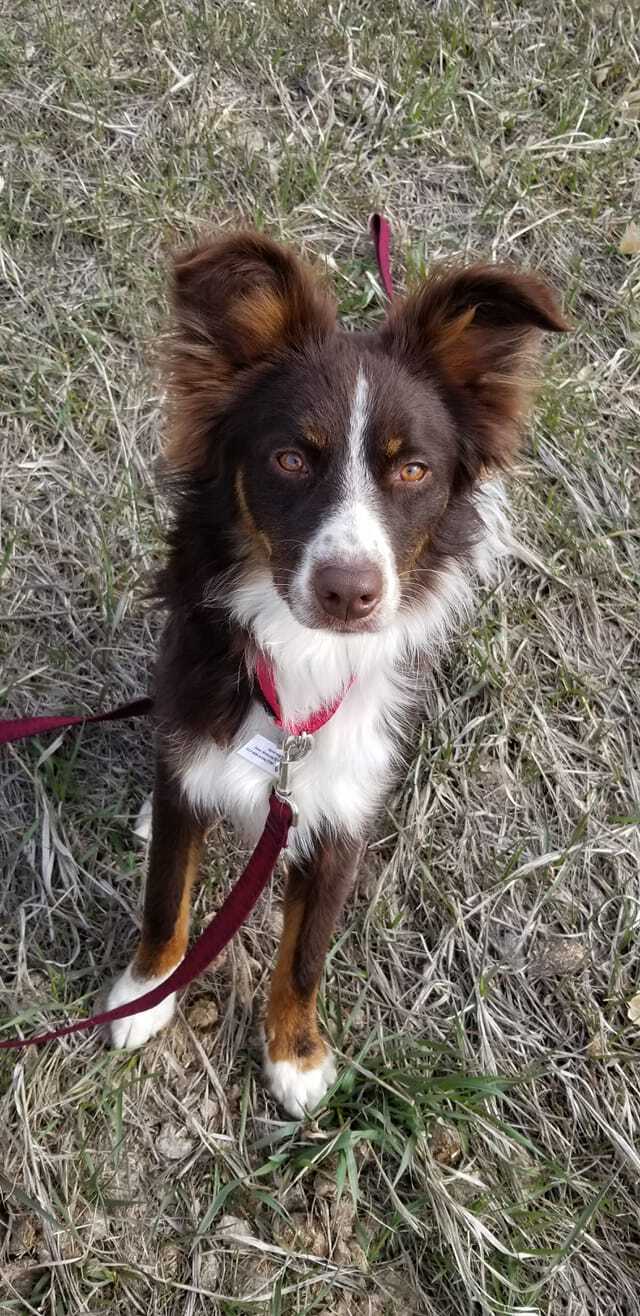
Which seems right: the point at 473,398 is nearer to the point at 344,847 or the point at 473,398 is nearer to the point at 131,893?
the point at 344,847

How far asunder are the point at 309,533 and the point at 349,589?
6.2 inches

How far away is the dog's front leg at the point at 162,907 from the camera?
256 cm

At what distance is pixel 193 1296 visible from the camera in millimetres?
2449

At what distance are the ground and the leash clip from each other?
2.54 ft

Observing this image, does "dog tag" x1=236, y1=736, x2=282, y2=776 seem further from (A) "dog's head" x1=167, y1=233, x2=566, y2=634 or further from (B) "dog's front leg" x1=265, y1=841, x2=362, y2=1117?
(A) "dog's head" x1=167, y1=233, x2=566, y2=634

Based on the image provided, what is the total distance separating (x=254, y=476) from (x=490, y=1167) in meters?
1.83

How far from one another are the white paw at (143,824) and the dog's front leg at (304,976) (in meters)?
0.59

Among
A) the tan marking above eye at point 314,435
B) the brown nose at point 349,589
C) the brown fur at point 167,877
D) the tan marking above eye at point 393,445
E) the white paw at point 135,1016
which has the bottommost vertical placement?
the white paw at point 135,1016

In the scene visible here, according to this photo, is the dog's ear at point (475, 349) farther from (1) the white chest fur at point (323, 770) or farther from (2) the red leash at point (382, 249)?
(2) the red leash at point (382, 249)

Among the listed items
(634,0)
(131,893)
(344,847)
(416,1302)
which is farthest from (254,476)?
(634,0)

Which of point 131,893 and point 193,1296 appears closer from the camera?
point 193,1296

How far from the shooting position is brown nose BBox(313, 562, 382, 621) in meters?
2.01

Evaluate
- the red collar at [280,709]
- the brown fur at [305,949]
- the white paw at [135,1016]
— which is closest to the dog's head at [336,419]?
the red collar at [280,709]

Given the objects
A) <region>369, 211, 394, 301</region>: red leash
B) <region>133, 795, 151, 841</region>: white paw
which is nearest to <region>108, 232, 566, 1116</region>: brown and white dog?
<region>133, 795, 151, 841</region>: white paw
